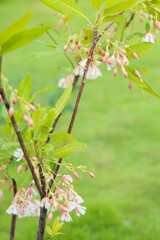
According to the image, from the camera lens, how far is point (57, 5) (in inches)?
30.6

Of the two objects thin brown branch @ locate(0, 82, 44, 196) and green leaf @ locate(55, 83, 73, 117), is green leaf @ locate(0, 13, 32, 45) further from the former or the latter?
green leaf @ locate(55, 83, 73, 117)

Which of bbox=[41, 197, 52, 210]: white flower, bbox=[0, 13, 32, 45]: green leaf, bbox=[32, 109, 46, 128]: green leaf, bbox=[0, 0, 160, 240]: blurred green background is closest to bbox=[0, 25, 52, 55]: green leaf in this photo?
bbox=[0, 13, 32, 45]: green leaf

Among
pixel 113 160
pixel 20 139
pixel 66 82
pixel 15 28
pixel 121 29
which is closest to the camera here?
pixel 15 28

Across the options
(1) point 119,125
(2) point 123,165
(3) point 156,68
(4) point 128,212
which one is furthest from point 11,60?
(4) point 128,212

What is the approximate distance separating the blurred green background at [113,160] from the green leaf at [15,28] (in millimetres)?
503

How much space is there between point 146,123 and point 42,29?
3.92 metres

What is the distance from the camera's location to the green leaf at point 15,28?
47 centimetres

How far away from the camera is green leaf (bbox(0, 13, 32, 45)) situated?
47cm

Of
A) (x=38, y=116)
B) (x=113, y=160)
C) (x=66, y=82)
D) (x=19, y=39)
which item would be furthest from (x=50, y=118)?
(x=113, y=160)

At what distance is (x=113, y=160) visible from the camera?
11.9 ft

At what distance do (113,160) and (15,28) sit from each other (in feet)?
10.6

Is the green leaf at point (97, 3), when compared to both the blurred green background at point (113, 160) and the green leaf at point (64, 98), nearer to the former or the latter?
the green leaf at point (64, 98)

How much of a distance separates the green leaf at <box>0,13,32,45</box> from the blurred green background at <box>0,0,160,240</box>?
503 mm

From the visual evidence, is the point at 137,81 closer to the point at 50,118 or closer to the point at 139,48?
the point at 139,48
